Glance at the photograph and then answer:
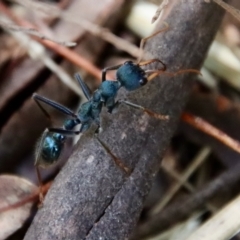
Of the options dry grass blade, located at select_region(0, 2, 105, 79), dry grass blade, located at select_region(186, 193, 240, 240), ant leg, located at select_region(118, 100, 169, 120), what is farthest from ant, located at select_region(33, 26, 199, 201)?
dry grass blade, located at select_region(186, 193, 240, 240)

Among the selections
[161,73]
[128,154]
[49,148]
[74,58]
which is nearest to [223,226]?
[128,154]

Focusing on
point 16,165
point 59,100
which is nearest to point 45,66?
point 59,100

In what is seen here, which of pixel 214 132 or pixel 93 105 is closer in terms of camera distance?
pixel 214 132

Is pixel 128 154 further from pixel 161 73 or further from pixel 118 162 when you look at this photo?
pixel 161 73

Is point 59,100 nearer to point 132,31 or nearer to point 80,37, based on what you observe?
point 80,37

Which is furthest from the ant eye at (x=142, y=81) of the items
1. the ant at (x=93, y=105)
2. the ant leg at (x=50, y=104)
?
the ant leg at (x=50, y=104)

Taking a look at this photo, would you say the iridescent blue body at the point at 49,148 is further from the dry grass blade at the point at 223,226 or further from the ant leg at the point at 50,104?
the dry grass blade at the point at 223,226
